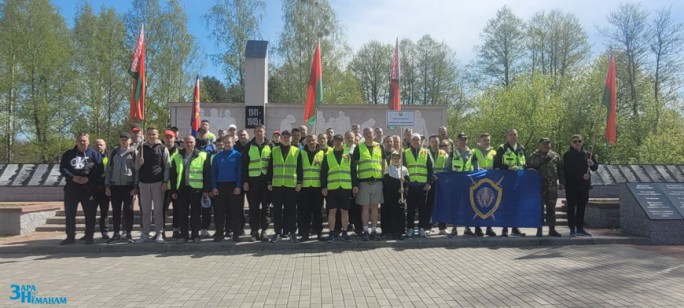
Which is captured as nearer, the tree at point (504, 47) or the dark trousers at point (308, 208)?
the dark trousers at point (308, 208)

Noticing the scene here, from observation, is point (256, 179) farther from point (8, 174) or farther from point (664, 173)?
point (664, 173)

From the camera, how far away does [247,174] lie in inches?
332

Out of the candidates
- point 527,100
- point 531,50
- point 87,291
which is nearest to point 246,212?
point 87,291

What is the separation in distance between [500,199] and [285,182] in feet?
14.2

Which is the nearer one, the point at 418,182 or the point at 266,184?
the point at 266,184

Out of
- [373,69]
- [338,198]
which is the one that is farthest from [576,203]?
[373,69]

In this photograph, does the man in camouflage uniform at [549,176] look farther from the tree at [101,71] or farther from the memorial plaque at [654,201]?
the tree at [101,71]

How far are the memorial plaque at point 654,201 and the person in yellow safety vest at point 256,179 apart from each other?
756cm

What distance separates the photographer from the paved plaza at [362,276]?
485 cm

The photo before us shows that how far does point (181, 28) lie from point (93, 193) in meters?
27.1

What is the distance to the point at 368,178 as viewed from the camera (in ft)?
27.5

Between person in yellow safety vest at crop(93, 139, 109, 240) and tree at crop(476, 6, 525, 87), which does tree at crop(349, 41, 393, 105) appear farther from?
person in yellow safety vest at crop(93, 139, 109, 240)

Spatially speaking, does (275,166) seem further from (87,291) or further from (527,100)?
(527,100)

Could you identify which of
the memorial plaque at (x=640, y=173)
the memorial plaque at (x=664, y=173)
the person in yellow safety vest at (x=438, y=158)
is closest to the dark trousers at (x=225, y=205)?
the person in yellow safety vest at (x=438, y=158)
